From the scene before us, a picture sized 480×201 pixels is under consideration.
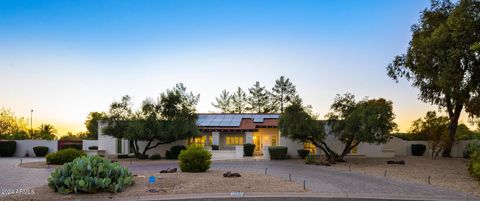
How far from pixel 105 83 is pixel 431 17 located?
965 inches

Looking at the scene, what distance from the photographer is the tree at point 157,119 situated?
2953 cm

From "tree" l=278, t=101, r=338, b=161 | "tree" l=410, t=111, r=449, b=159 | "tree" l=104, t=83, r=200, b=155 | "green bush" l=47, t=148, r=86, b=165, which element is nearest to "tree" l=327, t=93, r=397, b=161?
"tree" l=278, t=101, r=338, b=161

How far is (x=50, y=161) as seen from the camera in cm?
2370

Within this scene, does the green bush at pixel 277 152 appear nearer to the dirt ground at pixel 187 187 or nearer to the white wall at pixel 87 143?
the dirt ground at pixel 187 187

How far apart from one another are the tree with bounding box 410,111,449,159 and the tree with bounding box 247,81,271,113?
98.2 ft

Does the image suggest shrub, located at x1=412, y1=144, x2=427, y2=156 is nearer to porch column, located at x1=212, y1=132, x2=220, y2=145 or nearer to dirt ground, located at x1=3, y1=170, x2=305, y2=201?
porch column, located at x1=212, y1=132, x2=220, y2=145

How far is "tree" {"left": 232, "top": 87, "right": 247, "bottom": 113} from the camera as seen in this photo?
67375 mm

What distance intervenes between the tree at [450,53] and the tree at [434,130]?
346 centimetres

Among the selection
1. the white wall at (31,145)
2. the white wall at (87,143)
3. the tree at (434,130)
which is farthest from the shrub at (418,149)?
the white wall at (31,145)

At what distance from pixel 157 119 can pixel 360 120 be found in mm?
15042

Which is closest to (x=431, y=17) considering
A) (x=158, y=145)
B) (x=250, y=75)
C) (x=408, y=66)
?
(x=408, y=66)

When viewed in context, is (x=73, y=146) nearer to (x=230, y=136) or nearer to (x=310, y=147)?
(x=230, y=136)

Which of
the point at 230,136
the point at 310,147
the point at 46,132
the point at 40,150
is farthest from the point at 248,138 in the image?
the point at 46,132

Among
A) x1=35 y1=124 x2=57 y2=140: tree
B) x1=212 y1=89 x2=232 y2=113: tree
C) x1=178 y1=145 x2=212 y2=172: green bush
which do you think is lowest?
x1=178 y1=145 x2=212 y2=172: green bush
